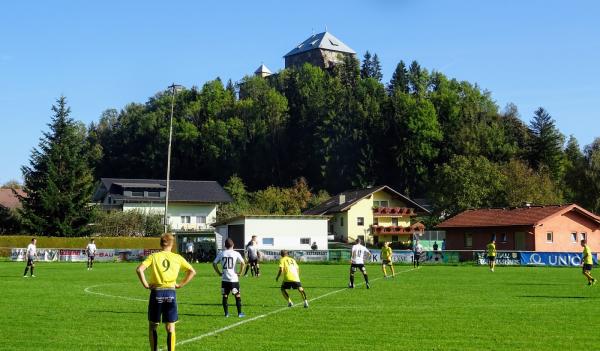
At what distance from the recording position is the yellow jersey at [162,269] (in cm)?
1057

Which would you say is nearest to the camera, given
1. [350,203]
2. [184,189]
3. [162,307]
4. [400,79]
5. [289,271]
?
[162,307]

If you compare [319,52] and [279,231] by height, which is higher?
[319,52]

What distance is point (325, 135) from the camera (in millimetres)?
118062

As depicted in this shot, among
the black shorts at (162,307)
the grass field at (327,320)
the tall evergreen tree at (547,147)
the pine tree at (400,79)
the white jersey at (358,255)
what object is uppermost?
the pine tree at (400,79)

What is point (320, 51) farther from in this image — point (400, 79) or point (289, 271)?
point (289, 271)

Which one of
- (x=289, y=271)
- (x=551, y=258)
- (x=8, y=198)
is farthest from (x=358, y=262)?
(x=8, y=198)

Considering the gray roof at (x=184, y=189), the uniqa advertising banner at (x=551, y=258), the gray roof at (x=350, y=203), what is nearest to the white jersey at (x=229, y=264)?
the uniqa advertising banner at (x=551, y=258)

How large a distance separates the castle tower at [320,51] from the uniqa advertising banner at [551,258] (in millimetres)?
122322

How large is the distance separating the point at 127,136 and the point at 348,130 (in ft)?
141

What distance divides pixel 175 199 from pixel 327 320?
75226mm

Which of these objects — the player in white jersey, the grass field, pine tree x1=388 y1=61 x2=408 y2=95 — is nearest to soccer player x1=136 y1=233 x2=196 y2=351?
the grass field

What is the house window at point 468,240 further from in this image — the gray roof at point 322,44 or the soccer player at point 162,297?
the gray roof at point 322,44

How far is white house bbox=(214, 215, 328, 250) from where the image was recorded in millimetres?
58375

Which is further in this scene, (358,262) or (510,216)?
(510,216)
